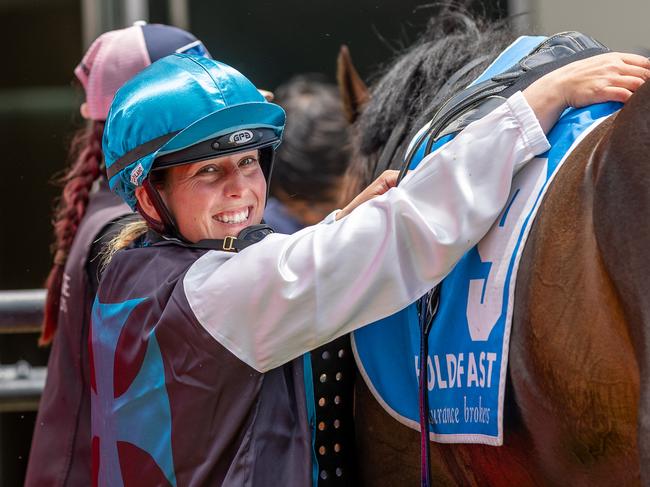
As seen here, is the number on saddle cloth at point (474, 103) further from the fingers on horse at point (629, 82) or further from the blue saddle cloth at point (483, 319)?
the fingers on horse at point (629, 82)

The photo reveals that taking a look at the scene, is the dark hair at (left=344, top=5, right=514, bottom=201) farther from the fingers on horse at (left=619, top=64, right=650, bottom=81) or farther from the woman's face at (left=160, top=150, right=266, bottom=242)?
the fingers on horse at (left=619, top=64, right=650, bottom=81)

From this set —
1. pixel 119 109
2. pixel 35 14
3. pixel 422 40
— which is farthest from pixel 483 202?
pixel 35 14

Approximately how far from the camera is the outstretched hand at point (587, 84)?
1.42 m

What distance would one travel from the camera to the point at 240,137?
1701 millimetres

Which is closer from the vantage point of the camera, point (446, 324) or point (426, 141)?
point (446, 324)

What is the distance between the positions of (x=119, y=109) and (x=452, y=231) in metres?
0.64

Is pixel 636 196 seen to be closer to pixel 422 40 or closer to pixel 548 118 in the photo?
pixel 548 118

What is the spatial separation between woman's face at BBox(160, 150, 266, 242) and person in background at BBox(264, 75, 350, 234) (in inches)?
92.4

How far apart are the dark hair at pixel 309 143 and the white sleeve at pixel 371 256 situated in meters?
2.62

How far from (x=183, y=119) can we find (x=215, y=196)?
0.47 feet

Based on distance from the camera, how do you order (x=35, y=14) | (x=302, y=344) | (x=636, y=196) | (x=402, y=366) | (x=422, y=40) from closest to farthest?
(x=636, y=196)
(x=302, y=344)
(x=402, y=366)
(x=422, y=40)
(x=35, y=14)

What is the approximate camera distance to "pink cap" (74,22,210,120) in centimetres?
244

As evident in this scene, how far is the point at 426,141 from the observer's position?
1721mm

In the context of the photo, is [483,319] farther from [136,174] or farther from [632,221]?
[136,174]
